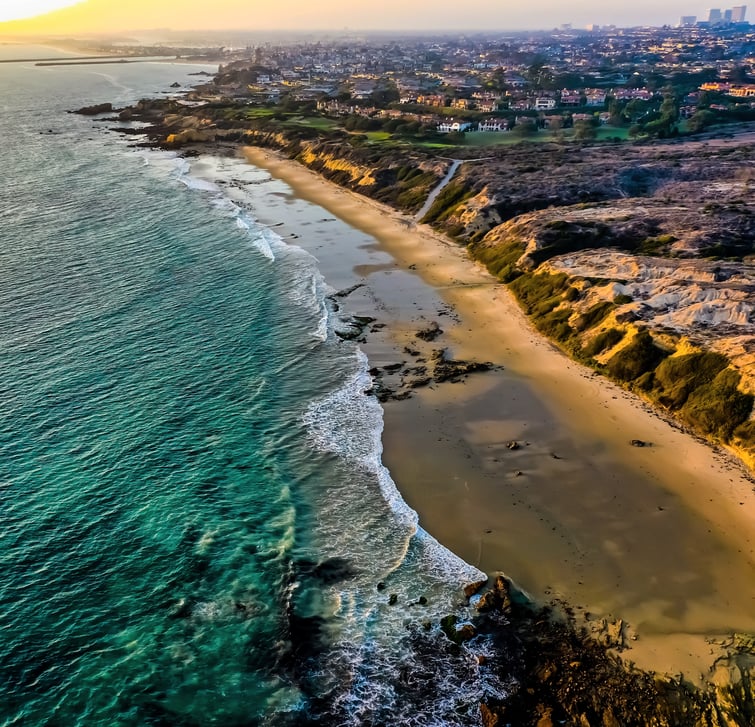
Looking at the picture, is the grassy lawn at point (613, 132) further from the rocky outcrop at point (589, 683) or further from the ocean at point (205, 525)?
the rocky outcrop at point (589, 683)

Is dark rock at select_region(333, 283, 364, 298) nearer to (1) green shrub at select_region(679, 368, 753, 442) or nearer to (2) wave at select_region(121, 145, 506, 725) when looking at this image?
(2) wave at select_region(121, 145, 506, 725)

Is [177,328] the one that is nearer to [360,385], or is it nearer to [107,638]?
[360,385]

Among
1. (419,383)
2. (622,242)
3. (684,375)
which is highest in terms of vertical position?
(684,375)

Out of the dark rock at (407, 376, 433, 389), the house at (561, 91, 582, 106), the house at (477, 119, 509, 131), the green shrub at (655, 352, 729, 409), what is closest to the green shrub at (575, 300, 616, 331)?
the green shrub at (655, 352, 729, 409)

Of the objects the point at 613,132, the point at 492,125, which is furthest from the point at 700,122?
the point at 492,125

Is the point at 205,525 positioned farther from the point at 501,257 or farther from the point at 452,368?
the point at 501,257

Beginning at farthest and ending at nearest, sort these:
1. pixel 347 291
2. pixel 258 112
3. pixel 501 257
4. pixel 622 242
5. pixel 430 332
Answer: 1. pixel 258 112
2. pixel 501 257
3. pixel 622 242
4. pixel 347 291
5. pixel 430 332

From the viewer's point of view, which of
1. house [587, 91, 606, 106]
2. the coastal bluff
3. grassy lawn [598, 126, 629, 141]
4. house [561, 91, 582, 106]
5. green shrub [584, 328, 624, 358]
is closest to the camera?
the coastal bluff
